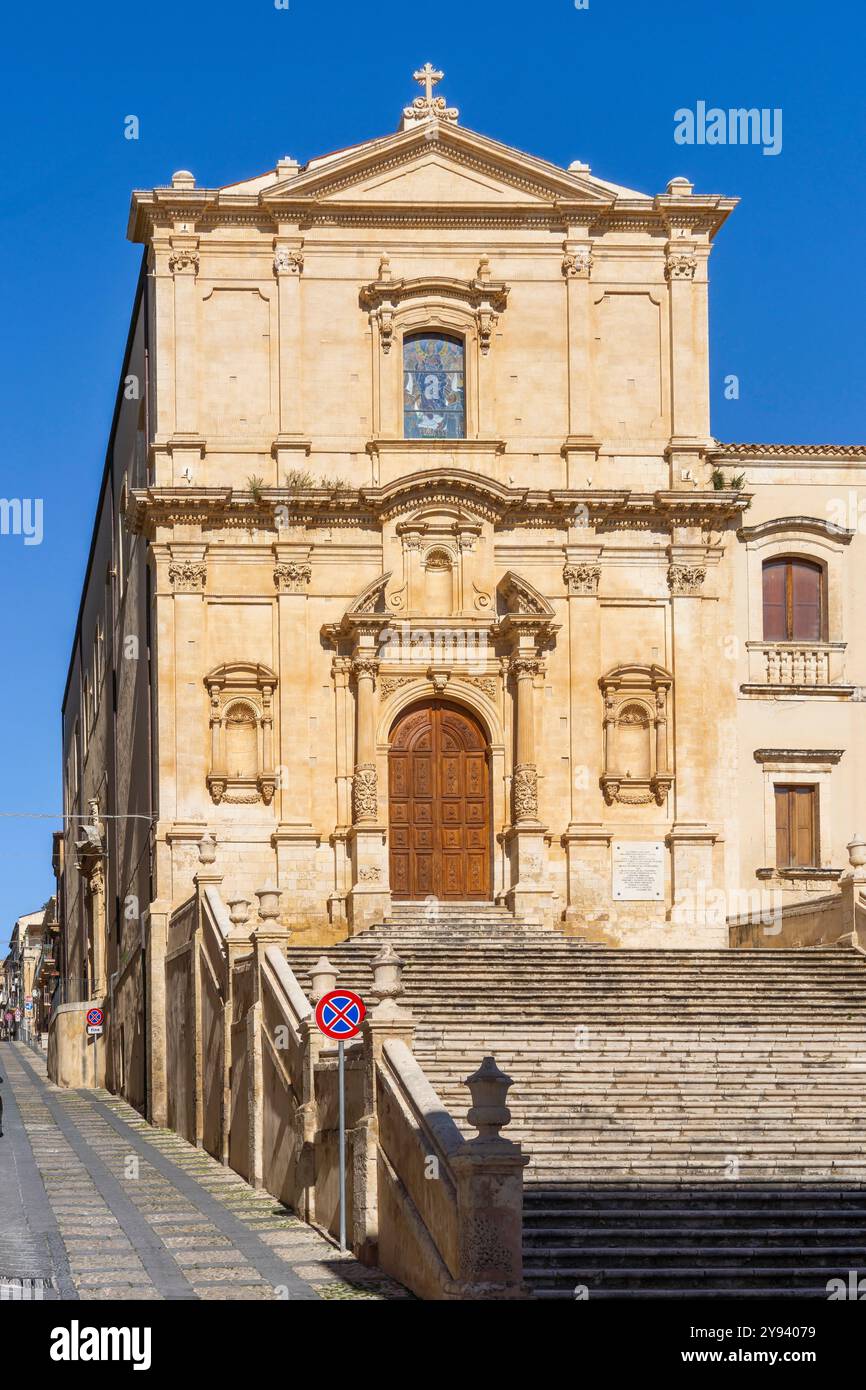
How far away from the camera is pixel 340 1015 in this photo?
21.7 m

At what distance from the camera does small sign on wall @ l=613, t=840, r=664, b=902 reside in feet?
114

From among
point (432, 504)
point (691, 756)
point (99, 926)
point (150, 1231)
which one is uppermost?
point (432, 504)

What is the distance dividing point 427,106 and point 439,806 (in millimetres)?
11365

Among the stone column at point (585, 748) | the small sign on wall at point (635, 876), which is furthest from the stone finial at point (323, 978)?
the small sign on wall at point (635, 876)

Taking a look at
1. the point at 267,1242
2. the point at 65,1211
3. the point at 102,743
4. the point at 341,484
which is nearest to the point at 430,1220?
the point at 267,1242

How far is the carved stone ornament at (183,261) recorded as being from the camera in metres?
35.4

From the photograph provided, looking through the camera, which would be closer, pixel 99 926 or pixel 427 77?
pixel 427 77

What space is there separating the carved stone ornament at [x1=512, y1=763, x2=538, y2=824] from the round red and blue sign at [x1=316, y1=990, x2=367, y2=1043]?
1277 cm

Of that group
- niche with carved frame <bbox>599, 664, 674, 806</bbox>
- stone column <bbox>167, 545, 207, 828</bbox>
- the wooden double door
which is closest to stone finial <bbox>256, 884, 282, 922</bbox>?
stone column <bbox>167, 545, 207, 828</bbox>

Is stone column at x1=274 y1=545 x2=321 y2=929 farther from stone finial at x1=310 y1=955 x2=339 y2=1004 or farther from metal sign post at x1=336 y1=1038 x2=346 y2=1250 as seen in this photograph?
metal sign post at x1=336 y1=1038 x2=346 y2=1250

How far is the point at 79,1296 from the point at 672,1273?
4768mm

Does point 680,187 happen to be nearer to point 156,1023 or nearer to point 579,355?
point 579,355

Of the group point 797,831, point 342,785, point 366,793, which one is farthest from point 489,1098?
point 797,831

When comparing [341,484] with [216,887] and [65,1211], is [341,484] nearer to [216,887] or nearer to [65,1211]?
[216,887]
